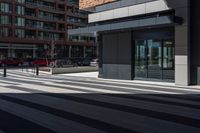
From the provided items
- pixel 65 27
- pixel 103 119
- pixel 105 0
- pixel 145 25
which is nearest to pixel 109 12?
pixel 105 0

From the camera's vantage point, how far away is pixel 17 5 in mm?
77562

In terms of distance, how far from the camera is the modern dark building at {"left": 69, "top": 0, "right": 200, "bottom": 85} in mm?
19594

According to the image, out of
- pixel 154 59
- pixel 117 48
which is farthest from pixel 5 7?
pixel 154 59

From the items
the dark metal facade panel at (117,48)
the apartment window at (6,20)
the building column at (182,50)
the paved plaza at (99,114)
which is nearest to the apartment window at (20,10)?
the apartment window at (6,20)

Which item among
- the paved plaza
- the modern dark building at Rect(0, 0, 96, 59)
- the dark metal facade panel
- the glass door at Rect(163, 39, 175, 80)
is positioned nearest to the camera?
the paved plaza

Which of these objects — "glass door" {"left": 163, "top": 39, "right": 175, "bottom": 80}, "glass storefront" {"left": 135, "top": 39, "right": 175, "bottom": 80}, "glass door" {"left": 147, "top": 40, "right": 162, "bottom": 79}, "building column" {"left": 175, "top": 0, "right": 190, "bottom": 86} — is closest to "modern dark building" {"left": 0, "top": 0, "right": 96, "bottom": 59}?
"glass storefront" {"left": 135, "top": 39, "right": 175, "bottom": 80}

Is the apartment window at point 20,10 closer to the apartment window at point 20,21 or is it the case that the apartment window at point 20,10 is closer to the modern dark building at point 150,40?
the apartment window at point 20,21

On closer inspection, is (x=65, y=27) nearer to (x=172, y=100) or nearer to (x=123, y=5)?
(x=123, y=5)

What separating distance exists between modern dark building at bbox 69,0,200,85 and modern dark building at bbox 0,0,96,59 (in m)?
42.1

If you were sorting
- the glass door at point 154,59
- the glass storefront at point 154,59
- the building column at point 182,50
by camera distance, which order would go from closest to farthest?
the building column at point 182,50
the glass storefront at point 154,59
the glass door at point 154,59

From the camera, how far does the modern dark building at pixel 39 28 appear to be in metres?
75.2

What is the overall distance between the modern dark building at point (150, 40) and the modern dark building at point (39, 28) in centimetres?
4207

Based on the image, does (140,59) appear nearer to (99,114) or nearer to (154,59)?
(154,59)

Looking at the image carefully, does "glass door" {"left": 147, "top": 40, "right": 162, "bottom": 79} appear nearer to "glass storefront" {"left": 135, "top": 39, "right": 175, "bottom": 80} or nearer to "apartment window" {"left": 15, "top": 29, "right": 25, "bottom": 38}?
"glass storefront" {"left": 135, "top": 39, "right": 175, "bottom": 80}
